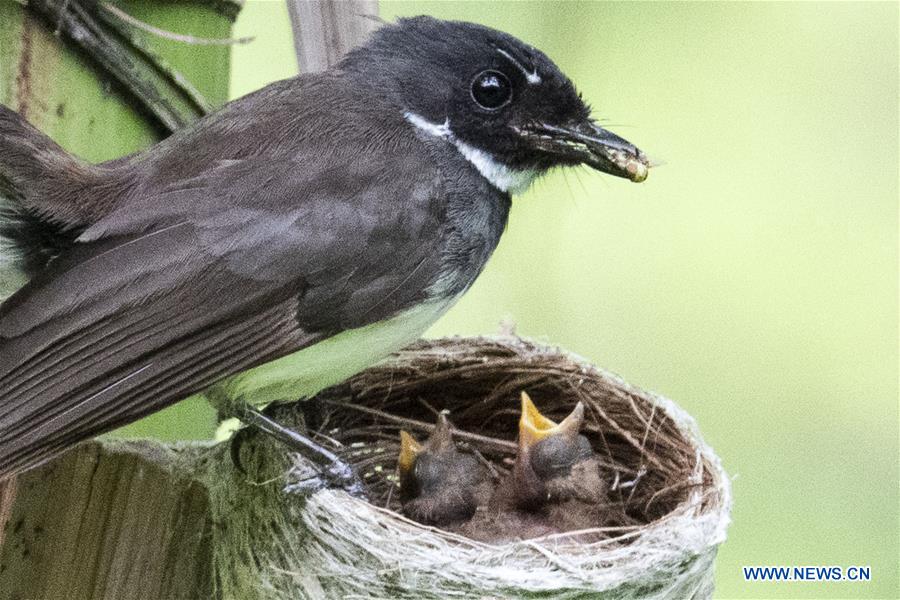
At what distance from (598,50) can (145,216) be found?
9.37 feet

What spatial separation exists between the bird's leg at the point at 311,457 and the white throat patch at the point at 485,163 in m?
0.92

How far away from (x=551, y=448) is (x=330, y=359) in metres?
0.85

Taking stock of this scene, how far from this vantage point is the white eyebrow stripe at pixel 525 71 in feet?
11.3

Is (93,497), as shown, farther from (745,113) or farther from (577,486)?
(745,113)

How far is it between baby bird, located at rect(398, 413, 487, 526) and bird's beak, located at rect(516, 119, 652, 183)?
3.10ft

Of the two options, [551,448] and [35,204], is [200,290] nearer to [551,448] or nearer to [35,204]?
[35,204]

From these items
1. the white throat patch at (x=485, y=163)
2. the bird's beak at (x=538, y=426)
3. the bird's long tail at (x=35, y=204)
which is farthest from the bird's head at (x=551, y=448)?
the bird's long tail at (x=35, y=204)

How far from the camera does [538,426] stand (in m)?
3.94

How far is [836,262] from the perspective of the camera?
5.27 m

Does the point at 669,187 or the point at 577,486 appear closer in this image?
the point at 577,486

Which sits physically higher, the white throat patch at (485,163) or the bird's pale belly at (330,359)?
the white throat patch at (485,163)

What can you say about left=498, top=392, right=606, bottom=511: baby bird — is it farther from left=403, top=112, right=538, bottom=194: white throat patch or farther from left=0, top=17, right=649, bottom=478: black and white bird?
left=403, top=112, right=538, bottom=194: white throat patch

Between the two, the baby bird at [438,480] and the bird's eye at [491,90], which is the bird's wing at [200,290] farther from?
the baby bird at [438,480]

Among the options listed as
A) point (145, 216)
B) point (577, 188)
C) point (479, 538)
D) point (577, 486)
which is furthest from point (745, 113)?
point (145, 216)
